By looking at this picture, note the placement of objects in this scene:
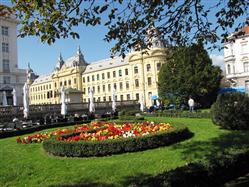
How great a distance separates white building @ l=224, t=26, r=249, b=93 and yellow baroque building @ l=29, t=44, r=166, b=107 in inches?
460

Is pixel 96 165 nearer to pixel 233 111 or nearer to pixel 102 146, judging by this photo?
pixel 102 146

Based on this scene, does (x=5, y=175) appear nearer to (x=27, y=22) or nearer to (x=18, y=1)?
(x=27, y=22)

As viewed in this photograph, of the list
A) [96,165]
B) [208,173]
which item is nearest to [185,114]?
[96,165]

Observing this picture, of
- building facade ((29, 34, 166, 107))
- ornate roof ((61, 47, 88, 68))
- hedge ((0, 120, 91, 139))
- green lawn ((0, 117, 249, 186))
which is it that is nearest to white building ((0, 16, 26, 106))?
building facade ((29, 34, 166, 107))

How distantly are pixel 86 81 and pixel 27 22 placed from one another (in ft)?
271

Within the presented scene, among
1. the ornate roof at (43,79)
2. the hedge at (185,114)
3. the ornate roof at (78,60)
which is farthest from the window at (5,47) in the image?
the ornate roof at (43,79)

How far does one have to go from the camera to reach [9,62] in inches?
1917

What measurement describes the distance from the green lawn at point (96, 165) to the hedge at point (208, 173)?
1635 mm

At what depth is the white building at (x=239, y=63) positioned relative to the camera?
55.0 metres

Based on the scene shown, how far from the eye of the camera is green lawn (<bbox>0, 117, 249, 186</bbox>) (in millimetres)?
9430

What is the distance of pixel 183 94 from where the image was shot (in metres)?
46.7

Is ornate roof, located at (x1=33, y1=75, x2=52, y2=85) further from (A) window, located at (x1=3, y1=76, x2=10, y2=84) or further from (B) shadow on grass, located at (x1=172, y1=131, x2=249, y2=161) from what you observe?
(B) shadow on grass, located at (x1=172, y1=131, x2=249, y2=161)

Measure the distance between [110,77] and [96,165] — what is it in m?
72.6

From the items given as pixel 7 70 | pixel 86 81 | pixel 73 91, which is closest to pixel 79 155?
pixel 73 91
